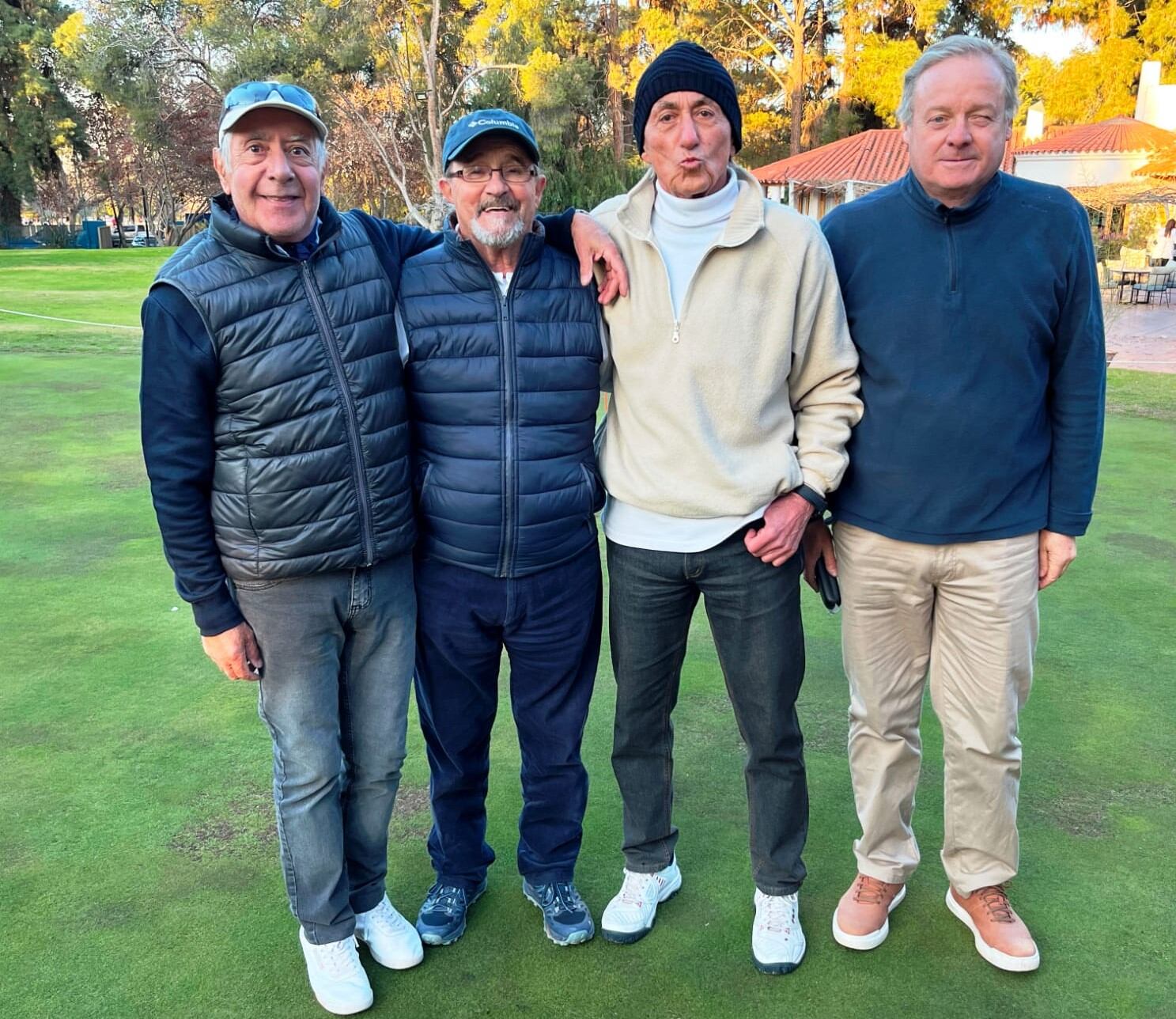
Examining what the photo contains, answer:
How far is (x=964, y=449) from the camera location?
87.4 inches

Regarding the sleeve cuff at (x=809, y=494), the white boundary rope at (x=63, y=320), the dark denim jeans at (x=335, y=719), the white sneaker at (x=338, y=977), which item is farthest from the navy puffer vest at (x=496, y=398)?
the white boundary rope at (x=63, y=320)

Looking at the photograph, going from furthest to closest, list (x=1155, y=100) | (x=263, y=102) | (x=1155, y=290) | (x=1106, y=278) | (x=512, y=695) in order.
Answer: (x=1155, y=100), (x=1106, y=278), (x=1155, y=290), (x=512, y=695), (x=263, y=102)

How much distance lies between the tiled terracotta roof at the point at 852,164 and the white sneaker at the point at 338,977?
20.5 meters

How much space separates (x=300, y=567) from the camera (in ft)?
6.95

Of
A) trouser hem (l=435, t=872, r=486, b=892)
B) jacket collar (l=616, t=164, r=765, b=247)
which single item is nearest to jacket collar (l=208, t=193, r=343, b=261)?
jacket collar (l=616, t=164, r=765, b=247)

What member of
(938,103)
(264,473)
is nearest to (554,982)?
(264,473)

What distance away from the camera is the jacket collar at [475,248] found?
2.25m

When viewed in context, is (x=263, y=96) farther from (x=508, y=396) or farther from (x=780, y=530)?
(x=780, y=530)

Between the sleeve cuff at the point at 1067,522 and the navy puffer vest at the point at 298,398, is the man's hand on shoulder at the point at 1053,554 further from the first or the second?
the navy puffer vest at the point at 298,398

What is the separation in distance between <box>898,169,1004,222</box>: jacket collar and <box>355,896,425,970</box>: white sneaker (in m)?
1.98

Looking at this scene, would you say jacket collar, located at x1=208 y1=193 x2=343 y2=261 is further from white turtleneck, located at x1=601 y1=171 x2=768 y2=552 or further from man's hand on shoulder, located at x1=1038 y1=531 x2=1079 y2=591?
man's hand on shoulder, located at x1=1038 y1=531 x2=1079 y2=591

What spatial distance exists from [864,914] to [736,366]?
1.31 metres

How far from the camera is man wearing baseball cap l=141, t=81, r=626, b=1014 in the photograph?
2.00 m

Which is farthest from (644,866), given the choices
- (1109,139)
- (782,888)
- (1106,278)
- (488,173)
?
(1109,139)
